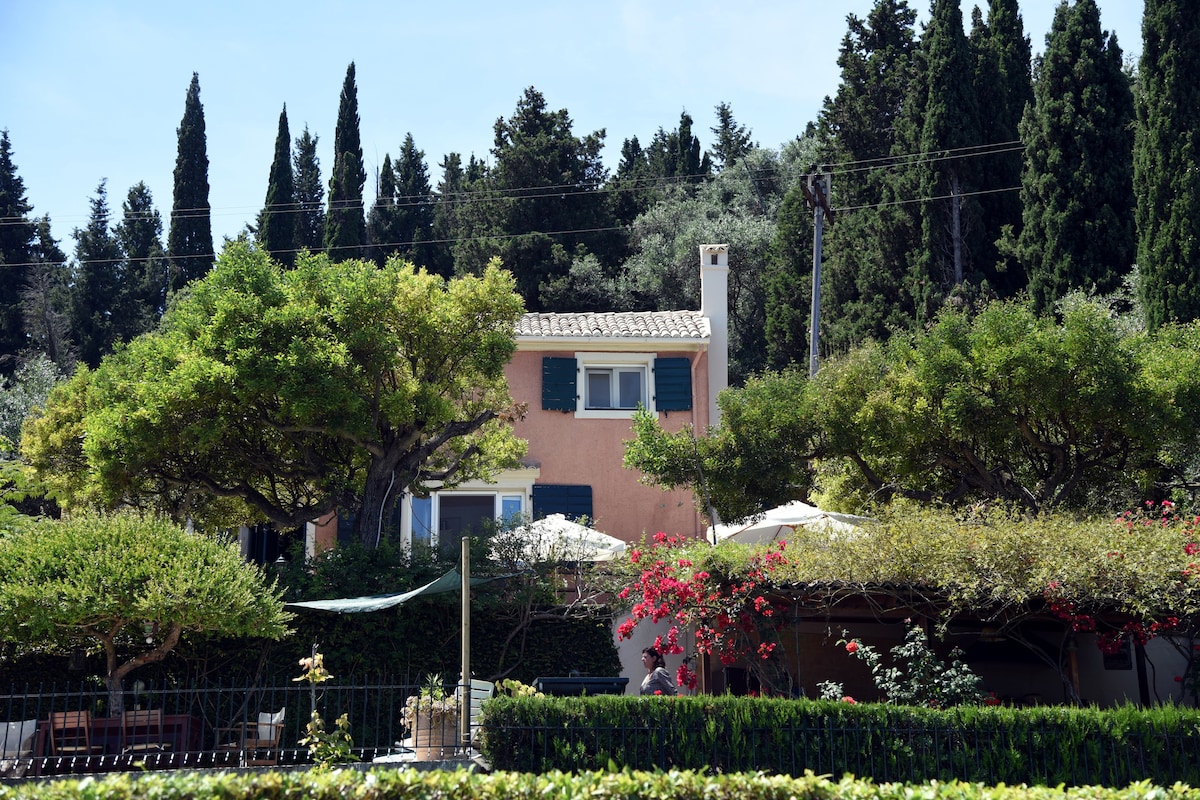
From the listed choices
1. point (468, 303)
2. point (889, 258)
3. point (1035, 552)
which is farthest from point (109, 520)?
point (889, 258)

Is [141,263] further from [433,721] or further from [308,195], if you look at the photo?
[433,721]

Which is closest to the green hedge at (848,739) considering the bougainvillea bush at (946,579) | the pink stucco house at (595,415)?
the bougainvillea bush at (946,579)

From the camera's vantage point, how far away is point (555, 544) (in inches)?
621

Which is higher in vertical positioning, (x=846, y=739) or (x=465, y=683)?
(x=465, y=683)

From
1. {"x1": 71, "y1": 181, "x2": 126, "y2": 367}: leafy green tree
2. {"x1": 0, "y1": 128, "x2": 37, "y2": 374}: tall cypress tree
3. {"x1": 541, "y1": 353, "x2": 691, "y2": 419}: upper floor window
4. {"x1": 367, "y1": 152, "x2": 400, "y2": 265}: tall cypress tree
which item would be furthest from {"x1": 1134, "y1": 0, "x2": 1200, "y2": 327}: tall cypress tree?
{"x1": 0, "y1": 128, "x2": 37, "y2": 374}: tall cypress tree

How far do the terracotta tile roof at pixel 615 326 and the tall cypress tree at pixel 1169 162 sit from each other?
363 inches

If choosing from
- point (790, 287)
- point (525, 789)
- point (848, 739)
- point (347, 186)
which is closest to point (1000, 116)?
point (790, 287)

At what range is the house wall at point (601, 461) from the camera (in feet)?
72.4

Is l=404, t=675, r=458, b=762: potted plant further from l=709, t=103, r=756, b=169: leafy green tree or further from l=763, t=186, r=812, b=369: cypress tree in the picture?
l=709, t=103, r=756, b=169: leafy green tree

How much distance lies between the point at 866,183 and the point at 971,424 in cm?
1776

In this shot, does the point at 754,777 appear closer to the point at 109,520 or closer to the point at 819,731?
the point at 819,731

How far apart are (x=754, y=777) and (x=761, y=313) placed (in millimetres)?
29843

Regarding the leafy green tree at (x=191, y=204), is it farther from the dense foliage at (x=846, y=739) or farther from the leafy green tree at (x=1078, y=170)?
the dense foliage at (x=846, y=739)

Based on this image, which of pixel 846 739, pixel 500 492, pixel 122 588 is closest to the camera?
pixel 846 739
